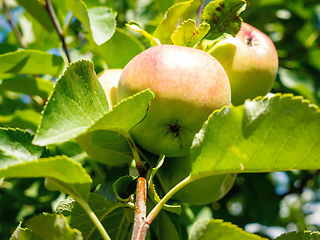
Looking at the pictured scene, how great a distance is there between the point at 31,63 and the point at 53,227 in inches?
27.1

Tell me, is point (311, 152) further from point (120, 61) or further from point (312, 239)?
point (120, 61)

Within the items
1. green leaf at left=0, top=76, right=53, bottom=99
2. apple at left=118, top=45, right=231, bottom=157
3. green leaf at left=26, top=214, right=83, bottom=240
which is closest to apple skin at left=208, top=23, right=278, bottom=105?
apple at left=118, top=45, right=231, bottom=157

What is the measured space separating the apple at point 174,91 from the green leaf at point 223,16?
6.8 inches

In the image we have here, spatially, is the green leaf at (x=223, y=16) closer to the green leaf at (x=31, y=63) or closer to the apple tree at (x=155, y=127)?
the apple tree at (x=155, y=127)

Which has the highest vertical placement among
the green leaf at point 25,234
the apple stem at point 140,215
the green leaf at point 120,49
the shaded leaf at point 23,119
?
the green leaf at point 120,49

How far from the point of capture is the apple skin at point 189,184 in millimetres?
775

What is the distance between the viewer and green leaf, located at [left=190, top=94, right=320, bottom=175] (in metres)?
0.55

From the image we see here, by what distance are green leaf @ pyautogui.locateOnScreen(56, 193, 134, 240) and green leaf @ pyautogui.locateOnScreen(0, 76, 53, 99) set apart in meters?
0.55

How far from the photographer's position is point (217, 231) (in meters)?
0.54

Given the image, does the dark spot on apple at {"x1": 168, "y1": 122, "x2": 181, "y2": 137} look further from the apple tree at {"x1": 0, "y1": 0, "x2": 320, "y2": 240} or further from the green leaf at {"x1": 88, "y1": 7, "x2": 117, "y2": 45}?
the green leaf at {"x1": 88, "y1": 7, "x2": 117, "y2": 45}

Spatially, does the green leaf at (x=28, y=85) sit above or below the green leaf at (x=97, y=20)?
below

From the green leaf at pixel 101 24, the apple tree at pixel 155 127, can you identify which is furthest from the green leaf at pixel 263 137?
the green leaf at pixel 101 24

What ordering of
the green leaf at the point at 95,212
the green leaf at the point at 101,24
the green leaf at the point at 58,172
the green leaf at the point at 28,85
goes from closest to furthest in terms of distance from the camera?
the green leaf at the point at 58,172 < the green leaf at the point at 95,212 < the green leaf at the point at 101,24 < the green leaf at the point at 28,85

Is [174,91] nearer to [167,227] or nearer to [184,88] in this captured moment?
[184,88]
